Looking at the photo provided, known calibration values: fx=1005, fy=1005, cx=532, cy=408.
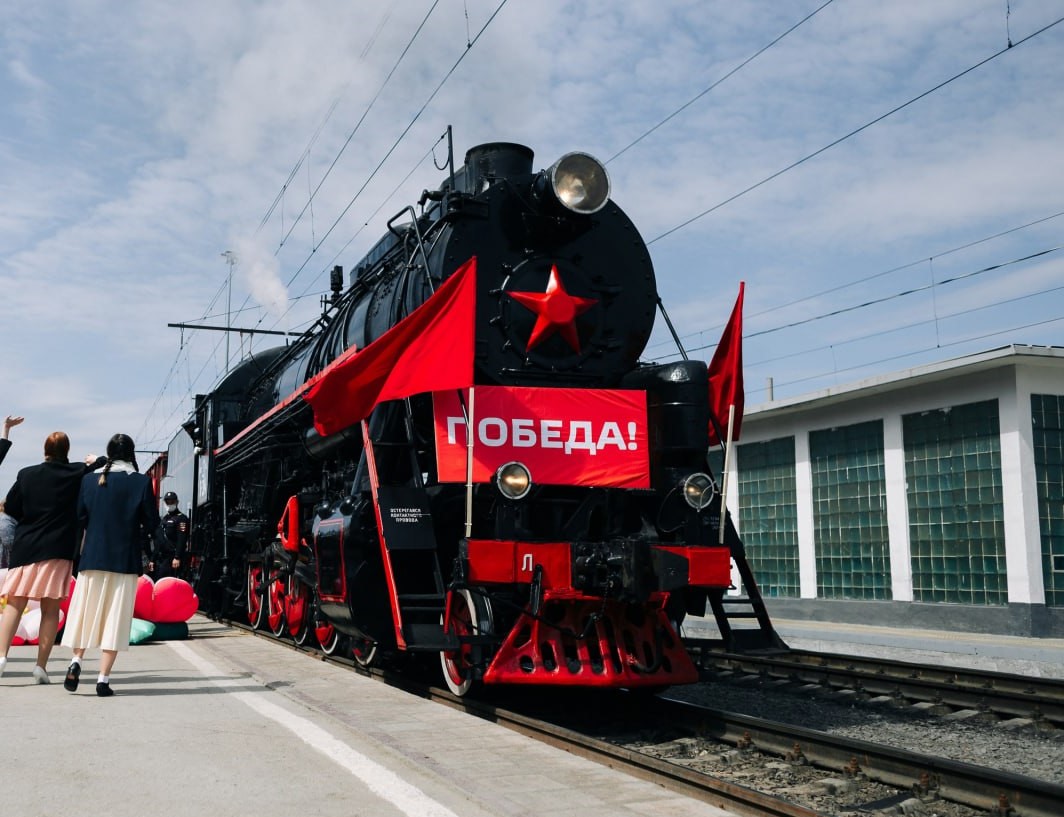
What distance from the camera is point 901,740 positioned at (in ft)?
19.9

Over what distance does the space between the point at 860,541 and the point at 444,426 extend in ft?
35.3

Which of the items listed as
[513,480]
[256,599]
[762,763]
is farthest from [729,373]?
[256,599]

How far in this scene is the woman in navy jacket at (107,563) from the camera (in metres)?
6.27

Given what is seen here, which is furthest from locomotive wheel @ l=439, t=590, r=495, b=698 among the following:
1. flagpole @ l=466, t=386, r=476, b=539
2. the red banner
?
the red banner

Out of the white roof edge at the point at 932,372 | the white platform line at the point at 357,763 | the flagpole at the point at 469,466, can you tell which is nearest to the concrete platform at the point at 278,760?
the white platform line at the point at 357,763

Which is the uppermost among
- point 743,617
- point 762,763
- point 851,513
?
point 851,513

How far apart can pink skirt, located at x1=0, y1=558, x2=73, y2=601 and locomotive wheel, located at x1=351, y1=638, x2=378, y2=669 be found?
2.33 meters

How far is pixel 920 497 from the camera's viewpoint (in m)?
14.5

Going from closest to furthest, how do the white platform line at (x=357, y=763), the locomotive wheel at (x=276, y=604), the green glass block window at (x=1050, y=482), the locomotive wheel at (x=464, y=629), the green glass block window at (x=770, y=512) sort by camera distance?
the white platform line at (x=357, y=763), the locomotive wheel at (x=464, y=629), the locomotive wheel at (x=276, y=604), the green glass block window at (x=1050, y=482), the green glass block window at (x=770, y=512)

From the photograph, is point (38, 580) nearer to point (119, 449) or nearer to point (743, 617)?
point (119, 449)

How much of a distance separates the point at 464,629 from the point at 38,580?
9.10ft

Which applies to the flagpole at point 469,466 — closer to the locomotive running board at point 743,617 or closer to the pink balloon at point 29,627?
the locomotive running board at point 743,617

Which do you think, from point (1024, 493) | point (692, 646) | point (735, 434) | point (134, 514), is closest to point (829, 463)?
point (1024, 493)

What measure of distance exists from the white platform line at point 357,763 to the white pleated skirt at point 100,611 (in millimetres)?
824
